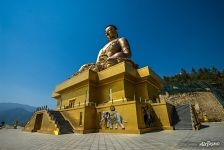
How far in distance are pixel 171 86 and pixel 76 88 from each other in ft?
87.8

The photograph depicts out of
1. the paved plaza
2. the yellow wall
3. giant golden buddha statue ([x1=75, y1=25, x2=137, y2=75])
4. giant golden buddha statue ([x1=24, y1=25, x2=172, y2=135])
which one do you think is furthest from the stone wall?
the paved plaza

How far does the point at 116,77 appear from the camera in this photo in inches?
707

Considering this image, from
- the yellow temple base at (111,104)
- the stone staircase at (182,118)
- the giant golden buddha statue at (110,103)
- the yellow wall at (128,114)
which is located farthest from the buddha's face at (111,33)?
the stone staircase at (182,118)

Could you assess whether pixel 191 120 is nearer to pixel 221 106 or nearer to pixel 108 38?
pixel 108 38

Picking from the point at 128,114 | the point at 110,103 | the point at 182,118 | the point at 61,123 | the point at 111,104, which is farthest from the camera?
the point at 110,103

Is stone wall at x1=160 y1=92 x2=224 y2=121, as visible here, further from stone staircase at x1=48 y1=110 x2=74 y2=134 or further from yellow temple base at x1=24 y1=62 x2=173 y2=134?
stone staircase at x1=48 y1=110 x2=74 y2=134

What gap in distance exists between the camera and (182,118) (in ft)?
50.2

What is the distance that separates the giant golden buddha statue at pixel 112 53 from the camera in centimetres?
2066

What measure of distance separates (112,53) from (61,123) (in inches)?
497

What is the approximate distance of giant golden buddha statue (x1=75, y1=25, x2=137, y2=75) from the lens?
2066cm

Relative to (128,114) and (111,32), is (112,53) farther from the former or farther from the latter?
(128,114)

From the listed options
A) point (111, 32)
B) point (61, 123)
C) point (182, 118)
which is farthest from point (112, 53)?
point (182, 118)

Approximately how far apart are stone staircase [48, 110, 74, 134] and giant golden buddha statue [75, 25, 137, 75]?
317 inches

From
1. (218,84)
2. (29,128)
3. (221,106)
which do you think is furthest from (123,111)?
(218,84)
